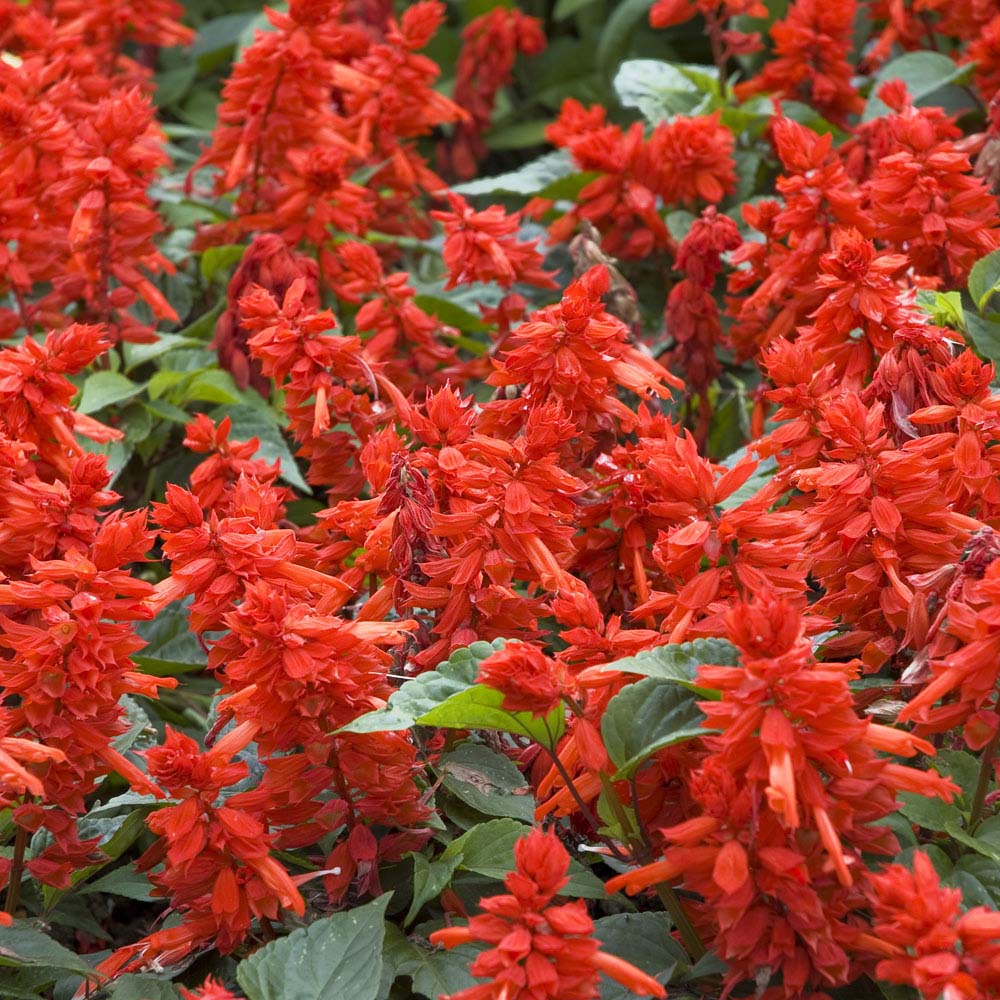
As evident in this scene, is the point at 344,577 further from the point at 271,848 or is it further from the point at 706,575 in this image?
the point at 706,575

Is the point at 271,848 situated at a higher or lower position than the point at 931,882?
lower

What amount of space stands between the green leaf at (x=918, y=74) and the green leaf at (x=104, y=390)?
1.55 metres

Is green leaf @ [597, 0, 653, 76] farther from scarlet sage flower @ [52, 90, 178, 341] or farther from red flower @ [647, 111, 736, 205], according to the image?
scarlet sage flower @ [52, 90, 178, 341]

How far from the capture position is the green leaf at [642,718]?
1.19 meters

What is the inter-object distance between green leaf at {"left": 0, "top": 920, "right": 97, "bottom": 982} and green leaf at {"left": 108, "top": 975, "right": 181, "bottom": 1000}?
34 mm

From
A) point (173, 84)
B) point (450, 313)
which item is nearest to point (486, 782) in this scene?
point (450, 313)

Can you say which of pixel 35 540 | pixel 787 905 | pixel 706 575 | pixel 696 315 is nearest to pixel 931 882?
pixel 787 905

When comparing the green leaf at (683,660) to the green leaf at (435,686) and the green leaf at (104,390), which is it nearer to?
the green leaf at (435,686)

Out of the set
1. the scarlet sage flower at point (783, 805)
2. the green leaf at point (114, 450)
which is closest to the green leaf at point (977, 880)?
the scarlet sage flower at point (783, 805)

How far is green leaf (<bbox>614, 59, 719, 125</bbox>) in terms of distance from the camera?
2.88 meters

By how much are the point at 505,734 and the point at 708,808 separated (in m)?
0.48

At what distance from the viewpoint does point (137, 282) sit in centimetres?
216

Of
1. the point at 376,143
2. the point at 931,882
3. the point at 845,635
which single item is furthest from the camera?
the point at 376,143

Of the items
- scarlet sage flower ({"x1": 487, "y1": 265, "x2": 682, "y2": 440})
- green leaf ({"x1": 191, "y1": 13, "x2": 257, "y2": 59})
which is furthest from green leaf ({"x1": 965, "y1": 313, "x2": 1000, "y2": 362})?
green leaf ({"x1": 191, "y1": 13, "x2": 257, "y2": 59})
